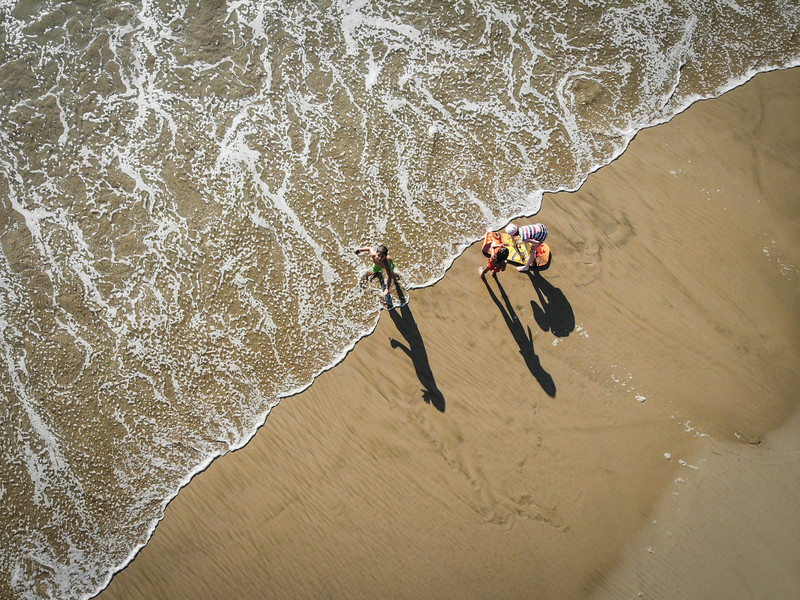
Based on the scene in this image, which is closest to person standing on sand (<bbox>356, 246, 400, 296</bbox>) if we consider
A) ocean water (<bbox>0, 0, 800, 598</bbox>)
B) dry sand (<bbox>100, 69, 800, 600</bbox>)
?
ocean water (<bbox>0, 0, 800, 598</bbox>)

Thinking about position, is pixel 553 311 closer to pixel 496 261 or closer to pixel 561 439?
pixel 496 261

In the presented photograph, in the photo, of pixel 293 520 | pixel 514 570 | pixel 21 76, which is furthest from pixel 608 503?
pixel 21 76

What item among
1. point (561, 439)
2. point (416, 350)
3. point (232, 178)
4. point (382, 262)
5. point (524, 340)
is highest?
point (232, 178)

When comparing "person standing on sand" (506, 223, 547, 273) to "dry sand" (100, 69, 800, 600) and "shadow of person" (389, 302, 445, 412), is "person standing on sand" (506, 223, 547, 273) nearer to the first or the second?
"dry sand" (100, 69, 800, 600)

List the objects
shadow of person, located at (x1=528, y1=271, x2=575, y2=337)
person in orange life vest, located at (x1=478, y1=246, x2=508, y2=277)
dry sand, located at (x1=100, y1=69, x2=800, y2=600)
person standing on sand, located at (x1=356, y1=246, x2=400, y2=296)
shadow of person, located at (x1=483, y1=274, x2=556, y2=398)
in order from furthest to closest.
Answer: shadow of person, located at (x1=528, y1=271, x2=575, y2=337)
shadow of person, located at (x1=483, y1=274, x2=556, y2=398)
person in orange life vest, located at (x1=478, y1=246, x2=508, y2=277)
person standing on sand, located at (x1=356, y1=246, x2=400, y2=296)
dry sand, located at (x1=100, y1=69, x2=800, y2=600)

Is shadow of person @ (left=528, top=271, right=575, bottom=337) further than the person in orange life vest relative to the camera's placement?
Yes

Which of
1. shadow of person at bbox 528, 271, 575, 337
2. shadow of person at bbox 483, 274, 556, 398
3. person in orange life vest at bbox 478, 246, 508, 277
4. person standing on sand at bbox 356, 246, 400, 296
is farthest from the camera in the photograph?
shadow of person at bbox 528, 271, 575, 337

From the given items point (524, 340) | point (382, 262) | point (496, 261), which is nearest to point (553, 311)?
point (524, 340)
